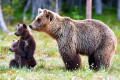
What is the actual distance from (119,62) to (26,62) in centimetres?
373

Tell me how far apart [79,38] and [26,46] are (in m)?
2.05

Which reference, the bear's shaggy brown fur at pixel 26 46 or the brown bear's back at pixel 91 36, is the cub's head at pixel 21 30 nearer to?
the bear's shaggy brown fur at pixel 26 46

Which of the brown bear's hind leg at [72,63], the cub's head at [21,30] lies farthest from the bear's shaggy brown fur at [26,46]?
the brown bear's hind leg at [72,63]

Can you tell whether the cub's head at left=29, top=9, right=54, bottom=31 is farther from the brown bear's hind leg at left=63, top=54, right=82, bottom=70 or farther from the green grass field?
the green grass field

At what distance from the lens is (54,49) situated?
1114 centimetres

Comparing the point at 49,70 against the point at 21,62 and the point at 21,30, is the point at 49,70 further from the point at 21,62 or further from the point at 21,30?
the point at 21,30

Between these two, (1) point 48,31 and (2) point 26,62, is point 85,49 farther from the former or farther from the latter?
(2) point 26,62

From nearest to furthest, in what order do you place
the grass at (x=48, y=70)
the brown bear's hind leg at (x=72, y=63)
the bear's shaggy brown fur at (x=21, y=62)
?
the grass at (x=48, y=70) → the brown bear's hind leg at (x=72, y=63) → the bear's shaggy brown fur at (x=21, y=62)

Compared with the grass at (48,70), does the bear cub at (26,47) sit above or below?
above

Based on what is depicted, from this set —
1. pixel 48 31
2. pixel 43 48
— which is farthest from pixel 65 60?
pixel 43 48

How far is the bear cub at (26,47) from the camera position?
7738mm

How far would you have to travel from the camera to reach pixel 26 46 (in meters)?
7.84

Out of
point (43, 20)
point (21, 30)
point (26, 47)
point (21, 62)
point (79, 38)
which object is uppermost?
point (43, 20)

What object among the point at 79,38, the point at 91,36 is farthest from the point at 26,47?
the point at 91,36
